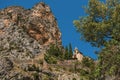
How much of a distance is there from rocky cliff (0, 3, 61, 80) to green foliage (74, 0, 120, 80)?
70.9 meters

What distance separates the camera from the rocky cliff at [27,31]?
146 m

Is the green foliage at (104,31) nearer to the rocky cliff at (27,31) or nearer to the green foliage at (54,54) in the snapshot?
the green foliage at (54,54)

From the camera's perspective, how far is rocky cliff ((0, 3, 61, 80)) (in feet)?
479

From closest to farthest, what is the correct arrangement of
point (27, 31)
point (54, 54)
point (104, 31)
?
point (104, 31) < point (54, 54) < point (27, 31)

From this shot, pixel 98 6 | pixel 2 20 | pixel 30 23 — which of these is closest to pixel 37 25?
pixel 30 23

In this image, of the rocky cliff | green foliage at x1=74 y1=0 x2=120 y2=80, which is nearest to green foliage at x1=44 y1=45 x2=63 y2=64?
the rocky cliff

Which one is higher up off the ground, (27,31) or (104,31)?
(27,31)

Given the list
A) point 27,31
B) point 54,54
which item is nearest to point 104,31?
point 54,54

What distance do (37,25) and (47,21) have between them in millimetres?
10354

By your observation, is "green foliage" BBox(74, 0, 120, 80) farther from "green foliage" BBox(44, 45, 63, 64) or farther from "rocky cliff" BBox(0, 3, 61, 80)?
"rocky cliff" BBox(0, 3, 61, 80)

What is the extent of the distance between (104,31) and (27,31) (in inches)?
4281

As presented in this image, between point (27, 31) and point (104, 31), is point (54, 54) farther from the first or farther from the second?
point (104, 31)

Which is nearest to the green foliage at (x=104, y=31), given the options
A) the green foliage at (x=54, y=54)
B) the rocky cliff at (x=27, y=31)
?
the green foliage at (x=54, y=54)

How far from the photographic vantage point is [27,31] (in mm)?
166125
